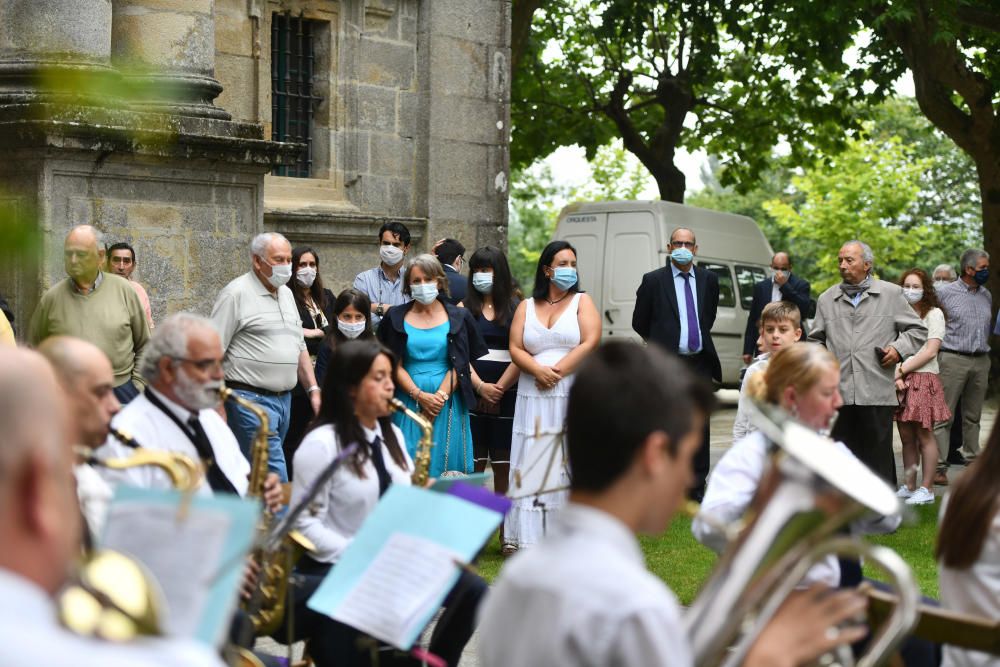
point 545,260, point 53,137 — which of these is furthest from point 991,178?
point 53,137

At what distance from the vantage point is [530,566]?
264 cm

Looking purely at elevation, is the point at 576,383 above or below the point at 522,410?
above

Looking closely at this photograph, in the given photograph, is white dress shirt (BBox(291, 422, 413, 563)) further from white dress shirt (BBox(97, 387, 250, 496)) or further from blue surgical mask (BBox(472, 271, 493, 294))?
blue surgical mask (BBox(472, 271, 493, 294))

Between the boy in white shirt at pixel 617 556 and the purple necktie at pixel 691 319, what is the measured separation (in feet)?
26.9

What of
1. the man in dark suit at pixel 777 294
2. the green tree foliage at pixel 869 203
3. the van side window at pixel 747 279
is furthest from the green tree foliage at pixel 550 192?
the man in dark suit at pixel 777 294

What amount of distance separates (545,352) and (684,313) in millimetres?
2321

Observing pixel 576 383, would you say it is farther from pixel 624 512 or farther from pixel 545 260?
pixel 545 260

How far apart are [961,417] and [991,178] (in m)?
6.57

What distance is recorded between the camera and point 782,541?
9.14ft

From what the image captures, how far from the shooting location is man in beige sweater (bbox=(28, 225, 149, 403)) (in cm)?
859

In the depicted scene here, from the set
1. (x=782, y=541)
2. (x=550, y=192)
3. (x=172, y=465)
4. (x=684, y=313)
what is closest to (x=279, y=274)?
(x=684, y=313)

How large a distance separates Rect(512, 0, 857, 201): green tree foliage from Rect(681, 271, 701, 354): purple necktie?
577 inches

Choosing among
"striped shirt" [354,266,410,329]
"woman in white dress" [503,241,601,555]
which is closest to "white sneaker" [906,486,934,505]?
"woman in white dress" [503,241,601,555]

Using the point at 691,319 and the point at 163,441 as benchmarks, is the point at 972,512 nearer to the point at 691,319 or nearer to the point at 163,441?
the point at 163,441
